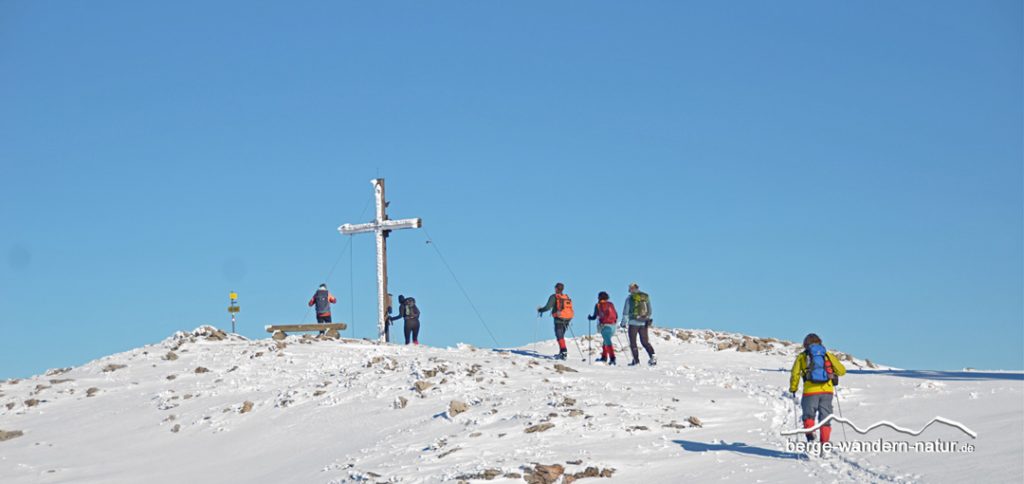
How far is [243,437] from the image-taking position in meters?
20.3

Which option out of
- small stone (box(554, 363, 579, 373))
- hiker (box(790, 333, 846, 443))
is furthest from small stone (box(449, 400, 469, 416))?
hiker (box(790, 333, 846, 443))

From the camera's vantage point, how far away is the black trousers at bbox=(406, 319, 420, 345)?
3123 centimetres

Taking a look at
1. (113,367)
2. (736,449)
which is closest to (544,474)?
(736,449)

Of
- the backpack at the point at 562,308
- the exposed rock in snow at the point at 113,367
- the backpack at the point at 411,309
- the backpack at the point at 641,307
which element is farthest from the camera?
the backpack at the point at 411,309

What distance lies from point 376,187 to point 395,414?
15.6 m

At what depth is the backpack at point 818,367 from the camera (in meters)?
13.6

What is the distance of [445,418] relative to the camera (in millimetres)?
18578

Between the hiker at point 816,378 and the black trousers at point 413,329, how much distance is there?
18.8 metres

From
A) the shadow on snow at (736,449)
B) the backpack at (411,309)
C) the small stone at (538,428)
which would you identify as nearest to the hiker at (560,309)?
the backpack at (411,309)

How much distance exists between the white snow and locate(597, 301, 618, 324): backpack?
3.89 feet

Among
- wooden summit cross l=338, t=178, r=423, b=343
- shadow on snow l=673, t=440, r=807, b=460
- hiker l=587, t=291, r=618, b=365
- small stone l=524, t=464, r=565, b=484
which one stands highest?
wooden summit cross l=338, t=178, r=423, b=343

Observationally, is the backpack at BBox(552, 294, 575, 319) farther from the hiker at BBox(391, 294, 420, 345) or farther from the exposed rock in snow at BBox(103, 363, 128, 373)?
the exposed rock in snow at BBox(103, 363, 128, 373)

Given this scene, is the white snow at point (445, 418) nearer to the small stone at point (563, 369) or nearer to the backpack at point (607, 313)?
the small stone at point (563, 369)

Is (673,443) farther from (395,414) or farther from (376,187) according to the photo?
(376,187)
